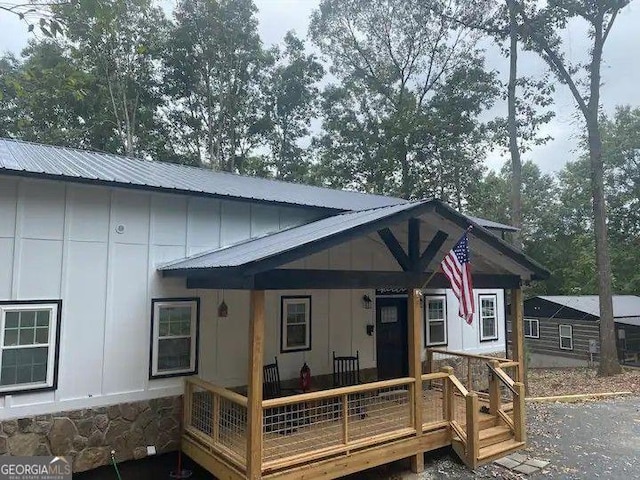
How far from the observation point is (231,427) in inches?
239

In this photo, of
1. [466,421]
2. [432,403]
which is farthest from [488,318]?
[466,421]

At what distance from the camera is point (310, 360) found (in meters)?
8.06

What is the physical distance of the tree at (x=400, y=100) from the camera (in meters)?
22.2

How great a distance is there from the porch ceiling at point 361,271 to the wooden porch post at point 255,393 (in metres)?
0.31

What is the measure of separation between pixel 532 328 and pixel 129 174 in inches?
860

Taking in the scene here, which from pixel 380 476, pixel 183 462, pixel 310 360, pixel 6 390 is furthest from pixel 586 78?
pixel 6 390

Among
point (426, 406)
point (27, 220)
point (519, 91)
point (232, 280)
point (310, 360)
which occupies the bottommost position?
point (426, 406)

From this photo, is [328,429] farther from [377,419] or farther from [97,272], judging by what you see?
[97,272]

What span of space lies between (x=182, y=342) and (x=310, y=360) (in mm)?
2447

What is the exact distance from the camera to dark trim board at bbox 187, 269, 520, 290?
5.09m

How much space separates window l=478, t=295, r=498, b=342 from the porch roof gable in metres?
3.72

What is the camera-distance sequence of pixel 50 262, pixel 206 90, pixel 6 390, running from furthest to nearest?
pixel 206 90 → pixel 50 262 → pixel 6 390

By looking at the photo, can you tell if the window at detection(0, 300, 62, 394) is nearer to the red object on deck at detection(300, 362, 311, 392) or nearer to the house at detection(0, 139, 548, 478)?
the house at detection(0, 139, 548, 478)

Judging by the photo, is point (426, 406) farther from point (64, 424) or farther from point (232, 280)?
point (64, 424)
